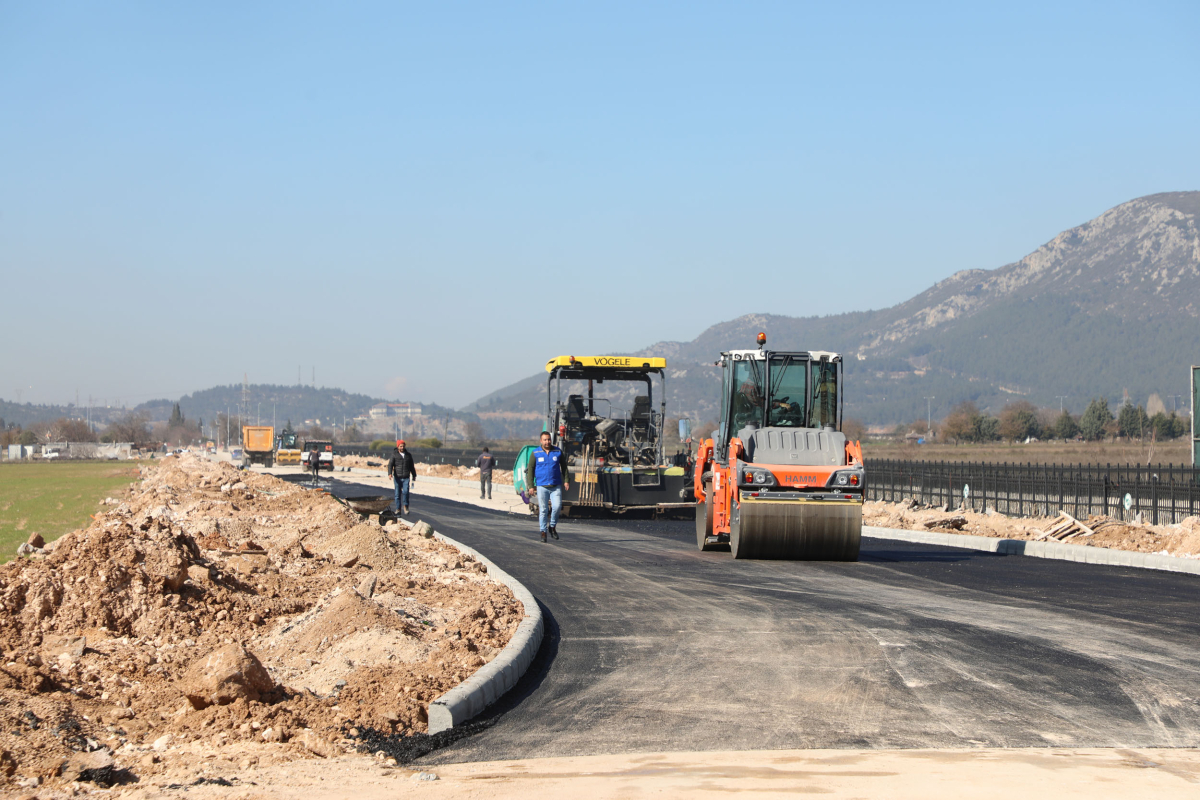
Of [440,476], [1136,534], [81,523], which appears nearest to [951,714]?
[1136,534]

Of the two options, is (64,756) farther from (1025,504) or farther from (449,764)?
(1025,504)

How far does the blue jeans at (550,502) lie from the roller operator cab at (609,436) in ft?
14.8

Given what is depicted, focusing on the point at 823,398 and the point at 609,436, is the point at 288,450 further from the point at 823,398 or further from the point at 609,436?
the point at 823,398

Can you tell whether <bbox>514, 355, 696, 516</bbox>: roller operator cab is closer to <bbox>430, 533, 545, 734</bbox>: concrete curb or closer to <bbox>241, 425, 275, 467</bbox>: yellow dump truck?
<bbox>430, 533, 545, 734</bbox>: concrete curb

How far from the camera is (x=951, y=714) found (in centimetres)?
690

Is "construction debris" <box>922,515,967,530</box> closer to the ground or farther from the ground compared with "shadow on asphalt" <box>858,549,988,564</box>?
farther from the ground

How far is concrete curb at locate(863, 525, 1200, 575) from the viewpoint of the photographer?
52.5 feet

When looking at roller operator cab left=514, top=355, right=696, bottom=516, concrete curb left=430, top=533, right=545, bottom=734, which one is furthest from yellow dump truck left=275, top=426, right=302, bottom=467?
concrete curb left=430, top=533, right=545, bottom=734

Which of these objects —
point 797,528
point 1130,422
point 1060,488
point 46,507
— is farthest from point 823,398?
point 1130,422

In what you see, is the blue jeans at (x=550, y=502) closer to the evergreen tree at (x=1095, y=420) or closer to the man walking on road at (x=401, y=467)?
the man walking on road at (x=401, y=467)

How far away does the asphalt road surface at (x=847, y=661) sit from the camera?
6480 millimetres

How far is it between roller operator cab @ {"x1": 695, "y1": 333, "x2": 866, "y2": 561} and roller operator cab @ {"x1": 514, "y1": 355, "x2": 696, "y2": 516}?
21.2 ft

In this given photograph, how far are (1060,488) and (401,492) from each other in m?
15.3

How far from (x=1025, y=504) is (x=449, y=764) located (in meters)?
23.0
